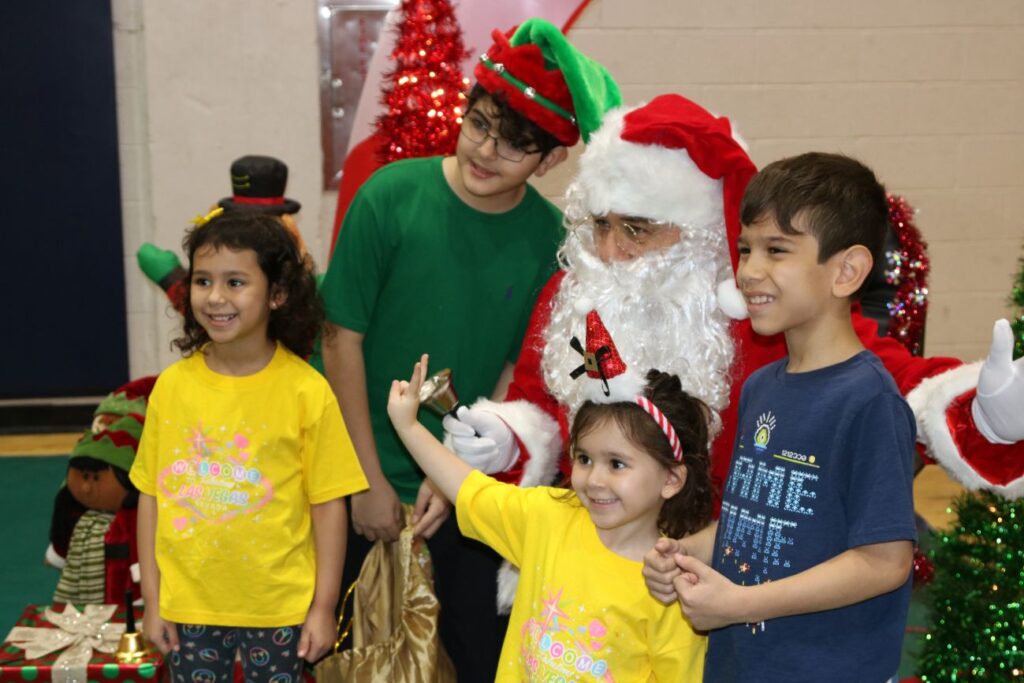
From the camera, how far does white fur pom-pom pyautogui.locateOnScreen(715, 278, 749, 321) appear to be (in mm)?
2041

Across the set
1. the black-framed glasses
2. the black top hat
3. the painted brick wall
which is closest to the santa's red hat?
the black-framed glasses

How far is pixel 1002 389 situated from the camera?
162 centimetres

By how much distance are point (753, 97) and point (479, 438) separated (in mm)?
3602

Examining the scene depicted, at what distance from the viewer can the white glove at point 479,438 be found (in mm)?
2143

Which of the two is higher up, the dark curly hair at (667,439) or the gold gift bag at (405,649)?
the dark curly hair at (667,439)

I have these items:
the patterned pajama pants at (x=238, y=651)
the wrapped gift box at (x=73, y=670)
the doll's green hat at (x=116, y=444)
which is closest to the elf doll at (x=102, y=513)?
the doll's green hat at (x=116, y=444)

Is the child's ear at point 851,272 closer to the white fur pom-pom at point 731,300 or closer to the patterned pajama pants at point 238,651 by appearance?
the white fur pom-pom at point 731,300

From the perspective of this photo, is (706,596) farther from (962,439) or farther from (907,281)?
(907,281)

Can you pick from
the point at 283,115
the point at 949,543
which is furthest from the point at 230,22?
the point at 949,543

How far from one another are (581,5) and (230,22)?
4.96ft

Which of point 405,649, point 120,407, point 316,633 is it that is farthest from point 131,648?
point 120,407

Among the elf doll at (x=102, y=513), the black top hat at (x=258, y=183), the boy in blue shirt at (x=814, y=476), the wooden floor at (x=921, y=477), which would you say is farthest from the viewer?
the wooden floor at (x=921, y=477)

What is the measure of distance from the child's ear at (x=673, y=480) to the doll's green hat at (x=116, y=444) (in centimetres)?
210

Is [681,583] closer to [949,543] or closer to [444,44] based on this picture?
[949,543]
